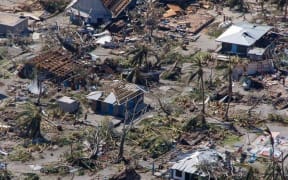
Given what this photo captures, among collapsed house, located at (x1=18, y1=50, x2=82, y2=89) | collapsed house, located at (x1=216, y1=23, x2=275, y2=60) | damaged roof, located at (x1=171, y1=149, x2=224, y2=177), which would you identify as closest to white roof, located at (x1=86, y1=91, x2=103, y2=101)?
collapsed house, located at (x1=18, y1=50, x2=82, y2=89)

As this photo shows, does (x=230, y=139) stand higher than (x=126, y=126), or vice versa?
(x=126, y=126)

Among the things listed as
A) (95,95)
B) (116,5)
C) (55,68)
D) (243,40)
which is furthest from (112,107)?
(116,5)

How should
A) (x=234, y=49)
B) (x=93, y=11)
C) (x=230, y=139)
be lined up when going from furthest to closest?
(x=93, y=11), (x=234, y=49), (x=230, y=139)

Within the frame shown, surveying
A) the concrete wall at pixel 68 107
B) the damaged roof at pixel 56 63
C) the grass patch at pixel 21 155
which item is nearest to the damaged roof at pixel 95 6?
the damaged roof at pixel 56 63

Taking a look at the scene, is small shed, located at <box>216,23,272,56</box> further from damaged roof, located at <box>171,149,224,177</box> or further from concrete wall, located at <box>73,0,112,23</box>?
damaged roof, located at <box>171,149,224,177</box>

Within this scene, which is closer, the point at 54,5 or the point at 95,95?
the point at 95,95

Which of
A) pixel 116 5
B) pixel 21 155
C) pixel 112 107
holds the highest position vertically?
pixel 116 5

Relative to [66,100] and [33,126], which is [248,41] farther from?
[33,126]
